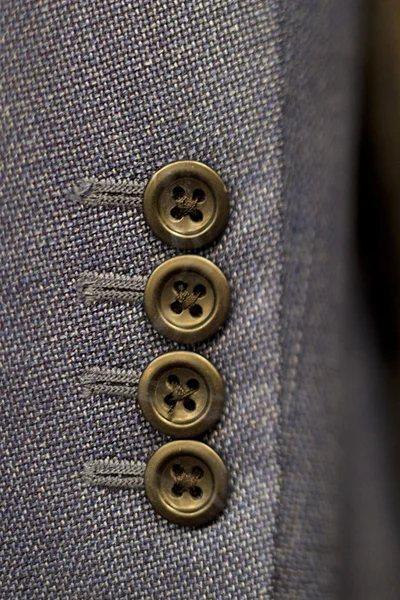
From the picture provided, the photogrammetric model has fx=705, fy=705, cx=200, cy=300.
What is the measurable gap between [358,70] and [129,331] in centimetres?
18

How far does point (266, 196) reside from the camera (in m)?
0.31

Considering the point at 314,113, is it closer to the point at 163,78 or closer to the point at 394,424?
the point at 163,78

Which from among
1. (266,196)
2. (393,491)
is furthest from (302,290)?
(393,491)

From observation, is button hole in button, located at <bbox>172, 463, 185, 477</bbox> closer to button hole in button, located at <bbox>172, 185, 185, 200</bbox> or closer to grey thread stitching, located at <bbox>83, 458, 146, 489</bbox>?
grey thread stitching, located at <bbox>83, 458, 146, 489</bbox>

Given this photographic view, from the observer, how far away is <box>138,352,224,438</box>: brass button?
32 cm

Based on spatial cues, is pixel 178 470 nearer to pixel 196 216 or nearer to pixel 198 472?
pixel 198 472

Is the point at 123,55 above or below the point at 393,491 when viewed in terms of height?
above

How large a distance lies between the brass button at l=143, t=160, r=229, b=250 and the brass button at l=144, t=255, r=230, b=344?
0.01 m

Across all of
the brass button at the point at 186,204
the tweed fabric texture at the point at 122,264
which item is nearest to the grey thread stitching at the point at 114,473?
the tweed fabric texture at the point at 122,264

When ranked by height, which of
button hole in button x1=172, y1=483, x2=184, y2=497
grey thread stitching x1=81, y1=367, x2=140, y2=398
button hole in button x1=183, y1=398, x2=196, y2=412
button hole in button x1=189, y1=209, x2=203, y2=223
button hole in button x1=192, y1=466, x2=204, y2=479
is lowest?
button hole in button x1=172, y1=483, x2=184, y2=497

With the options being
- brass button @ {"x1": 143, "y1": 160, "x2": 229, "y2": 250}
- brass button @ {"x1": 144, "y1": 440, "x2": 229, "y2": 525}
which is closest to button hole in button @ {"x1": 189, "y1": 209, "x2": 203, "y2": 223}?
brass button @ {"x1": 143, "y1": 160, "x2": 229, "y2": 250}

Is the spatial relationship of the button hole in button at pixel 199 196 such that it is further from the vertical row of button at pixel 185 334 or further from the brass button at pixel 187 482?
the brass button at pixel 187 482

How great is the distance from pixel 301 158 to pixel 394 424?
0.60ft

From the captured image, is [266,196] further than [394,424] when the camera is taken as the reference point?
No
